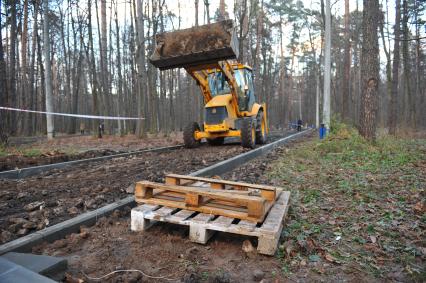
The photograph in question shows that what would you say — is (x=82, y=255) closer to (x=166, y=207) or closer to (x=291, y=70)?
(x=166, y=207)

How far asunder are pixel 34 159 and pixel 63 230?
18.2ft

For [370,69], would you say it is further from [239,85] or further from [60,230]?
[60,230]

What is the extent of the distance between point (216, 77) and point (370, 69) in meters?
5.12

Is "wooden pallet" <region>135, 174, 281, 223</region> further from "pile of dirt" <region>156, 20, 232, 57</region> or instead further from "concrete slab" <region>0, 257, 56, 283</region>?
"pile of dirt" <region>156, 20, 232, 57</region>

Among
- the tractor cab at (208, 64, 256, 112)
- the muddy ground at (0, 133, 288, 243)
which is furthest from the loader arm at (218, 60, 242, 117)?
the muddy ground at (0, 133, 288, 243)

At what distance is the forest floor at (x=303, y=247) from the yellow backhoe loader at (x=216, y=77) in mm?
4641

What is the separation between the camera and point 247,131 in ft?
32.7

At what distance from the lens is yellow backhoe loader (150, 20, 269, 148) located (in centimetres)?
789

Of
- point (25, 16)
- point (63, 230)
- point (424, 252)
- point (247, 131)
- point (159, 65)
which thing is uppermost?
point (25, 16)

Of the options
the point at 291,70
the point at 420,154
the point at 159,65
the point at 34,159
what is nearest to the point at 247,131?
the point at 159,65

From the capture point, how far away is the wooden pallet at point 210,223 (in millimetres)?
2691

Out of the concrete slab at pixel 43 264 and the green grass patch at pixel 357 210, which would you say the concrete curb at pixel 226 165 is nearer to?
the green grass patch at pixel 357 210

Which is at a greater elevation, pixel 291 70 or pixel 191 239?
pixel 291 70

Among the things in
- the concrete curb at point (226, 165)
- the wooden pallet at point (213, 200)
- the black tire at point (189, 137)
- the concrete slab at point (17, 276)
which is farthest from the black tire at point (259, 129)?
the concrete slab at point (17, 276)
